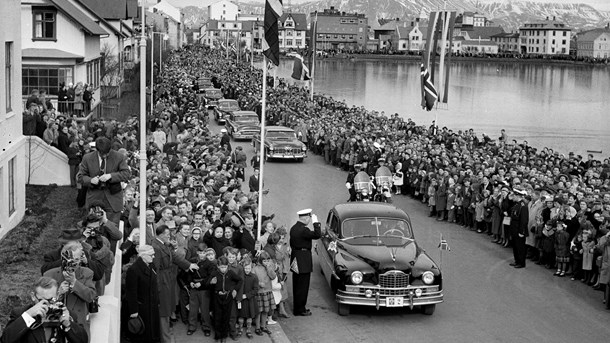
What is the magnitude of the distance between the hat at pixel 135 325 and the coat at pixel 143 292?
0.35 ft

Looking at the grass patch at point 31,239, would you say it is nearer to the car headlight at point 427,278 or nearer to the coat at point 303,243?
the coat at point 303,243

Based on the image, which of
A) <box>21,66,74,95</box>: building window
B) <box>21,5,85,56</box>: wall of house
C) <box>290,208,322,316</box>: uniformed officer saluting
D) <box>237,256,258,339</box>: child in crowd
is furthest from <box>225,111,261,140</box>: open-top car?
<box>237,256,258,339</box>: child in crowd

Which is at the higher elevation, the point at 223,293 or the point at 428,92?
the point at 428,92

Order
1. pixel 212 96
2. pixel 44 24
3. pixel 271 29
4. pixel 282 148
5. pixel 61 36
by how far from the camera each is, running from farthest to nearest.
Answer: pixel 212 96 < pixel 61 36 < pixel 44 24 < pixel 282 148 < pixel 271 29

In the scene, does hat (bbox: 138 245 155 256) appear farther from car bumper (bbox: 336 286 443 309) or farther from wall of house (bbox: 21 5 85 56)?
wall of house (bbox: 21 5 85 56)

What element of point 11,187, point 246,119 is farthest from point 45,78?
point 11,187

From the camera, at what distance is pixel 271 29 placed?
18.1 meters

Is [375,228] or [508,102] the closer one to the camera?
[375,228]

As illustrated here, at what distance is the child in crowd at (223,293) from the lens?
13.8 meters

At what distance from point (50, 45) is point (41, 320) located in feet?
109

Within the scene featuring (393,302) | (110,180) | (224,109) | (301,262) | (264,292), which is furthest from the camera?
(224,109)

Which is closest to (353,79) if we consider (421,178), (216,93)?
(216,93)

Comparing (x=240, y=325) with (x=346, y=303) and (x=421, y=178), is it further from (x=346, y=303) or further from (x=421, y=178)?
(x=421, y=178)

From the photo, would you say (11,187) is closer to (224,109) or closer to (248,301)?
(248,301)
